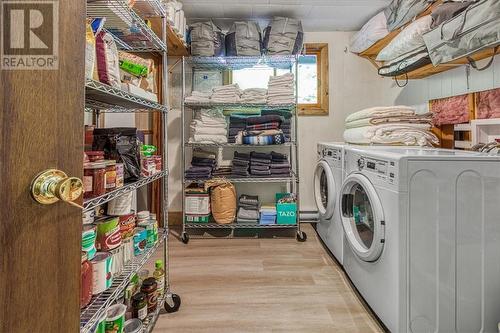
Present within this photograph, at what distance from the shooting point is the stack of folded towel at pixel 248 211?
2822mm

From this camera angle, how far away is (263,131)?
9.13 feet

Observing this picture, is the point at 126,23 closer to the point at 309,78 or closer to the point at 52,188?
the point at 52,188

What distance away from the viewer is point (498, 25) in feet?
4.34

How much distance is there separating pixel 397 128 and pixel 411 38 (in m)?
0.59

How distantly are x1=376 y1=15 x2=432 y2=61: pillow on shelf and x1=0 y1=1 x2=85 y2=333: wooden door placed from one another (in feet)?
6.57

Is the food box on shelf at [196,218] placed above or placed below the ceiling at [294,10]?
below

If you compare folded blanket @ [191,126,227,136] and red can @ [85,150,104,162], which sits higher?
folded blanket @ [191,126,227,136]

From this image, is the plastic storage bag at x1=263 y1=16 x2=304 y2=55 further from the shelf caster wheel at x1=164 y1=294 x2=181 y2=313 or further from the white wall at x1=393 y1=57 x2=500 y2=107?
the shelf caster wheel at x1=164 y1=294 x2=181 y2=313

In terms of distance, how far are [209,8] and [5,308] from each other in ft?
9.19

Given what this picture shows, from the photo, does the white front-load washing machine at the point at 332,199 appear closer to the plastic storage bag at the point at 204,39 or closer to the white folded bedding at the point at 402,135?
the white folded bedding at the point at 402,135

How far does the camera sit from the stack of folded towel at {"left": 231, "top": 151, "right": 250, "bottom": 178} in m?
2.86

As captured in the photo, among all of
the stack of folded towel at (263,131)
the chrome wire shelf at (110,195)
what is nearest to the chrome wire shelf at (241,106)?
the stack of folded towel at (263,131)

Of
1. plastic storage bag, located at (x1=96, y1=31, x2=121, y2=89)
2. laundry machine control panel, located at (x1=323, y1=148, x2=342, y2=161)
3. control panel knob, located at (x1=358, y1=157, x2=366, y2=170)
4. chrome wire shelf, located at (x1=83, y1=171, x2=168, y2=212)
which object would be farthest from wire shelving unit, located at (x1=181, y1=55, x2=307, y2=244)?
plastic storage bag, located at (x1=96, y1=31, x2=121, y2=89)

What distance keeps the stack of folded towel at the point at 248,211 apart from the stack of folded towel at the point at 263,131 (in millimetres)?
575
